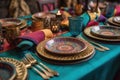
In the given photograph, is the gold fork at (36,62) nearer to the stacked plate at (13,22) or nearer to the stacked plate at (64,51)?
the stacked plate at (64,51)

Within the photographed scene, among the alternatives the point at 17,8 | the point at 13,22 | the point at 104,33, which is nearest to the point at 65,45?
Result: the point at 104,33

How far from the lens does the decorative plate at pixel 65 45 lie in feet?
3.34

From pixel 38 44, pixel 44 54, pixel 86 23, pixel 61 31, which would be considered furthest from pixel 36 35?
pixel 86 23

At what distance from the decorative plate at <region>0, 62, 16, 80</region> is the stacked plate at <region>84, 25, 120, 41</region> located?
1.98 ft

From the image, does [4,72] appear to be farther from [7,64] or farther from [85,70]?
[85,70]

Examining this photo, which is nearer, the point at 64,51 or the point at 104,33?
the point at 64,51

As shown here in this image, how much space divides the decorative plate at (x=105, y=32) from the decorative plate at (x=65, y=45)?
180 mm

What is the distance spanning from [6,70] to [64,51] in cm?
33

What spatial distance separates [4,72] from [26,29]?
0.59m

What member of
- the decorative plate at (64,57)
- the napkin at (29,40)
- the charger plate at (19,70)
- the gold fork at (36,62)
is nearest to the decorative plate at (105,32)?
the decorative plate at (64,57)

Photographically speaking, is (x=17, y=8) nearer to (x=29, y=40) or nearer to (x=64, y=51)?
(x=29, y=40)

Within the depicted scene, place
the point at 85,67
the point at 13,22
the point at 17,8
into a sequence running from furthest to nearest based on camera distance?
the point at 17,8, the point at 13,22, the point at 85,67

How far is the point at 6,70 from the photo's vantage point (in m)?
0.79

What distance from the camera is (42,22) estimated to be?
4.19 ft
